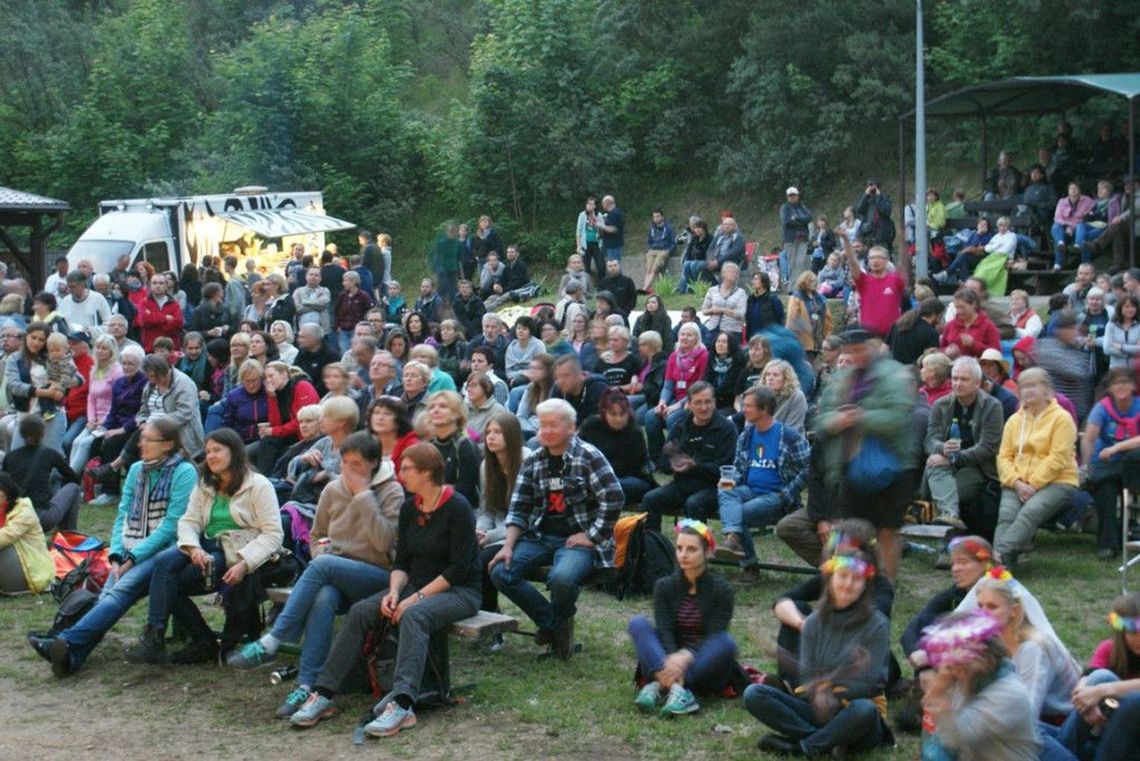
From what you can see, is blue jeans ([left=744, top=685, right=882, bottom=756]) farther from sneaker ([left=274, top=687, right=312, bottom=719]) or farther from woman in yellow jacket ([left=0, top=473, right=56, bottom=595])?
woman in yellow jacket ([left=0, top=473, right=56, bottom=595])

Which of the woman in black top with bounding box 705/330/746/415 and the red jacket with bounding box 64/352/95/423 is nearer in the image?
the woman in black top with bounding box 705/330/746/415

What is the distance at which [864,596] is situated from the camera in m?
6.20

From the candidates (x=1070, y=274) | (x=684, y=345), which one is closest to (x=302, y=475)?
(x=684, y=345)

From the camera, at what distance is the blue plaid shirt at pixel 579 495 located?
7.94 metres

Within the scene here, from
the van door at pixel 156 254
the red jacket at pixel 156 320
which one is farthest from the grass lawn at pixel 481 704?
the van door at pixel 156 254

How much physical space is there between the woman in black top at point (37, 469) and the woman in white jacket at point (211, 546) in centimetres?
292

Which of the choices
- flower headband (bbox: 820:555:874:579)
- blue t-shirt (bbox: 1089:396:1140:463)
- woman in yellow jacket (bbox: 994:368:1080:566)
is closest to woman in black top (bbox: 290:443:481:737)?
flower headband (bbox: 820:555:874:579)

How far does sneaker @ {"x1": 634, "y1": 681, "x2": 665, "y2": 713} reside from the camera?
6.85 metres

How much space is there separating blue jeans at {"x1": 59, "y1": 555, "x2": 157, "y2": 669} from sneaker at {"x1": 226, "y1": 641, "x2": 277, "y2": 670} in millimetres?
660

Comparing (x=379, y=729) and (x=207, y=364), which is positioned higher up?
(x=207, y=364)

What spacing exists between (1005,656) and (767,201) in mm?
25821

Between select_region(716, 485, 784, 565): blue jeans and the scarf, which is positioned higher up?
the scarf

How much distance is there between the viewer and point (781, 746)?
623 centimetres

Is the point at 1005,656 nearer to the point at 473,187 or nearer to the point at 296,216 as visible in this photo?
the point at 296,216
